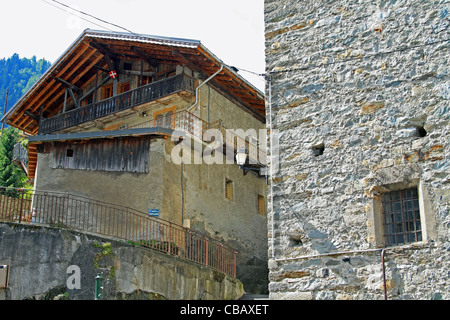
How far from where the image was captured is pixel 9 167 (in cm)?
2806

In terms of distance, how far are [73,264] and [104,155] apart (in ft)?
18.2

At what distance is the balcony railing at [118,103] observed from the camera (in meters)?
17.9

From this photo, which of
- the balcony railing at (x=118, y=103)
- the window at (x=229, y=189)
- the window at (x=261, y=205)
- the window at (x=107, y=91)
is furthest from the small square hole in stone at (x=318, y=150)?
the window at (x=107, y=91)

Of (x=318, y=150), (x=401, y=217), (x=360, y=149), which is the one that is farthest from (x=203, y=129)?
(x=401, y=217)

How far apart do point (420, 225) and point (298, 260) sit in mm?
1528

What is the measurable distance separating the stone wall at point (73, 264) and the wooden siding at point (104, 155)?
4479 mm

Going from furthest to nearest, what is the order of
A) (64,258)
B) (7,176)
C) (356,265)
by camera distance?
(7,176)
(64,258)
(356,265)

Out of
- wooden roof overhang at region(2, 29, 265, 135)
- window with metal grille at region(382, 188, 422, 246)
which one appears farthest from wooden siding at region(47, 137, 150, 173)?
window with metal grille at region(382, 188, 422, 246)

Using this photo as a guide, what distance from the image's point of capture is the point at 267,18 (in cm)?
853

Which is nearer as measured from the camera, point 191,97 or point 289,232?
point 289,232

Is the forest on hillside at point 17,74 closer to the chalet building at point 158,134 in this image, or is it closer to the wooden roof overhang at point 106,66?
the wooden roof overhang at point 106,66

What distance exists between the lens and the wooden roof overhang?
17.8 meters
